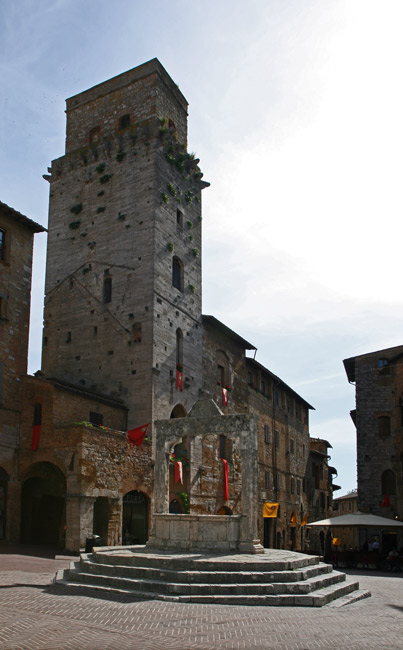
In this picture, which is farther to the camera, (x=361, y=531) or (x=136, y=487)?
(x=361, y=531)

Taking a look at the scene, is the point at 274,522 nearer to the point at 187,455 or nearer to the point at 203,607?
the point at 187,455

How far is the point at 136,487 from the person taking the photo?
24.3 meters

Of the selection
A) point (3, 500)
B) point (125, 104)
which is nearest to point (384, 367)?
point (125, 104)

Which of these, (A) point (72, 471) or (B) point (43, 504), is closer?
(A) point (72, 471)

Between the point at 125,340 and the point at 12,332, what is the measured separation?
→ 6.10 metres

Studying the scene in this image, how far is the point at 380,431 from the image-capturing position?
3428cm

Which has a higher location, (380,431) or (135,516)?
(380,431)

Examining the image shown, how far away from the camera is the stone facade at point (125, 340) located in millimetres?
23234

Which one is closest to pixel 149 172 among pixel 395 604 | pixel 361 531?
pixel 361 531

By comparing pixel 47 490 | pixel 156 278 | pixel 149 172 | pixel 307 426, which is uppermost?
pixel 149 172

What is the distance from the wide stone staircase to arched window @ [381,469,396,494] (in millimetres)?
20281

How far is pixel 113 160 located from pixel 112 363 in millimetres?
11038

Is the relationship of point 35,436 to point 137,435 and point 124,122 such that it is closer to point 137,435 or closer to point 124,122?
point 137,435

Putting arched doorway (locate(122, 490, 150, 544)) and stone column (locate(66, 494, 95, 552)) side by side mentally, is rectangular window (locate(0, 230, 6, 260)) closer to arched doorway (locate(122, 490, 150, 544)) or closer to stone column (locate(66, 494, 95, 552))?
stone column (locate(66, 494, 95, 552))
